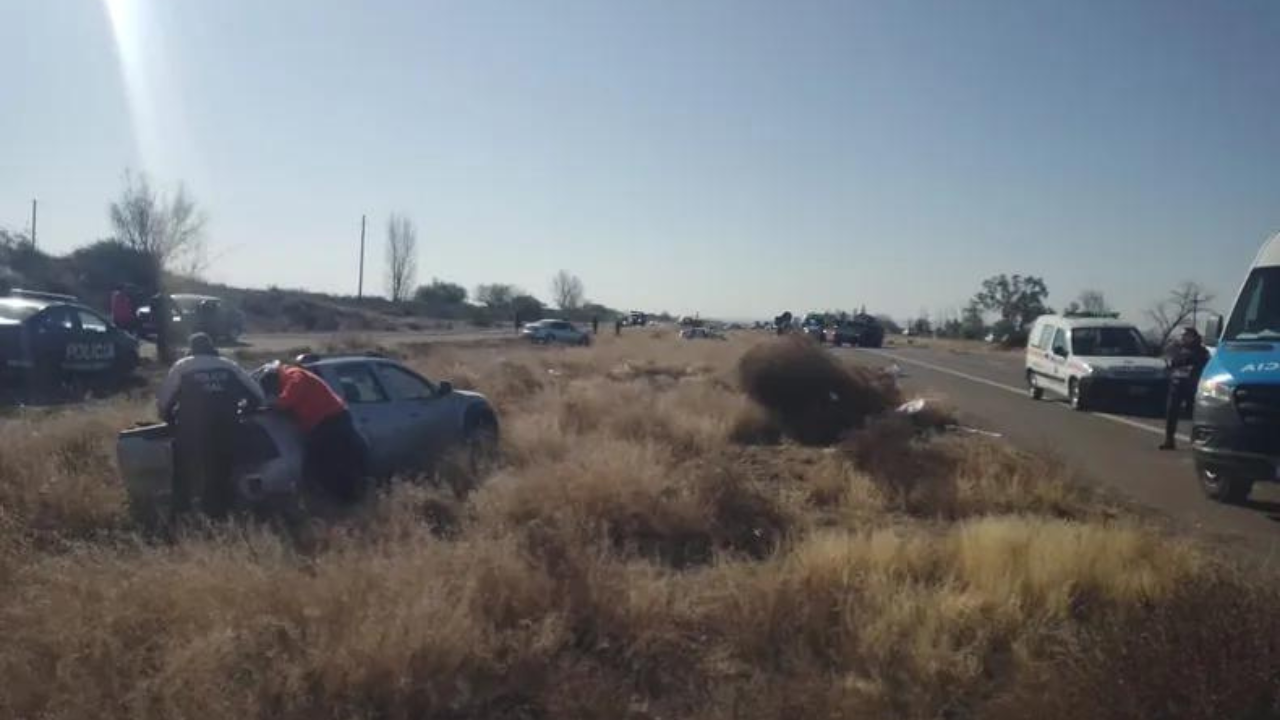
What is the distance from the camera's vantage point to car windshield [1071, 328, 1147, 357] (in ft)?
71.6

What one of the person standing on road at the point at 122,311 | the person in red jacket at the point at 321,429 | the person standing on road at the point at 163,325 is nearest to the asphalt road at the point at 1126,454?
the person in red jacket at the point at 321,429

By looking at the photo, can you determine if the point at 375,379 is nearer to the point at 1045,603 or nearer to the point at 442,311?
the point at 1045,603

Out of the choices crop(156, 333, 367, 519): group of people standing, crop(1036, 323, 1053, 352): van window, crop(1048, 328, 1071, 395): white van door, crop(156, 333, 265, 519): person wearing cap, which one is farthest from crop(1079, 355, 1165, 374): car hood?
crop(156, 333, 265, 519): person wearing cap

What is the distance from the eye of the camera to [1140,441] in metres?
15.8

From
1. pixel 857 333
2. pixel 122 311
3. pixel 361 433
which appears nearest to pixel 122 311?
pixel 122 311

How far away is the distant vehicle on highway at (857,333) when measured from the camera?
194 ft

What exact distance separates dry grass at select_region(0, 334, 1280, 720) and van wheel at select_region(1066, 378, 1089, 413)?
13414mm

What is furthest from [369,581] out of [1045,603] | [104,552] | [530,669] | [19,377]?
[19,377]

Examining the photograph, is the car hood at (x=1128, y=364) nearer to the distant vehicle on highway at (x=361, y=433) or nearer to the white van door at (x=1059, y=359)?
the white van door at (x=1059, y=359)

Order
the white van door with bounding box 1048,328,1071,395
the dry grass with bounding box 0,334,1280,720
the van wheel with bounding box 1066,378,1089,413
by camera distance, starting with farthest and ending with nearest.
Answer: the white van door with bounding box 1048,328,1071,395
the van wheel with bounding box 1066,378,1089,413
the dry grass with bounding box 0,334,1280,720

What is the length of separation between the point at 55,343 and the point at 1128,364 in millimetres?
20521

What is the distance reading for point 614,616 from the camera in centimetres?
549

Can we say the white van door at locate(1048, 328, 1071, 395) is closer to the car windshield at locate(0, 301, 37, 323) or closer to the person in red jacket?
the person in red jacket

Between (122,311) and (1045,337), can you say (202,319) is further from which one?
(1045,337)
